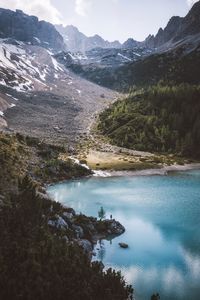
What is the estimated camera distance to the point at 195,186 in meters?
98.2

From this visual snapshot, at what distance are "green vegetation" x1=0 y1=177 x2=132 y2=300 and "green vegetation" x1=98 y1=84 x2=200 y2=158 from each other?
95.6 metres

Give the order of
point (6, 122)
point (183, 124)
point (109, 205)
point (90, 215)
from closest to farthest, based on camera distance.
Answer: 1. point (90, 215)
2. point (109, 205)
3. point (183, 124)
4. point (6, 122)

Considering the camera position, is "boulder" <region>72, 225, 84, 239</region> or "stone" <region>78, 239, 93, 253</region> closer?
"stone" <region>78, 239, 93, 253</region>

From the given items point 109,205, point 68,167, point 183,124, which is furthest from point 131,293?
point 183,124

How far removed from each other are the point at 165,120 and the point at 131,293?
121882 mm

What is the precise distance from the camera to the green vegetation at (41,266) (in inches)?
1447

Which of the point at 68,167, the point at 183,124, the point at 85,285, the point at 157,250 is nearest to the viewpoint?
the point at 85,285

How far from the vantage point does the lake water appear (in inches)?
1932

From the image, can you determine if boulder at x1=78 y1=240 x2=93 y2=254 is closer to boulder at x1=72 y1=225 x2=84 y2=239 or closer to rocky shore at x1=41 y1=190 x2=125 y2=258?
rocky shore at x1=41 y1=190 x2=125 y2=258

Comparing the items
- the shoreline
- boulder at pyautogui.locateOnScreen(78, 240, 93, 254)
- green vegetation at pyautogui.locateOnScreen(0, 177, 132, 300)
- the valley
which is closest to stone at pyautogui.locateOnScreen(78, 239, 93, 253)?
boulder at pyautogui.locateOnScreen(78, 240, 93, 254)

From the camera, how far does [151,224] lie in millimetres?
69750

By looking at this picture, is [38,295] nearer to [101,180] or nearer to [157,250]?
[157,250]

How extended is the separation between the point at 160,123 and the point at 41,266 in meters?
125

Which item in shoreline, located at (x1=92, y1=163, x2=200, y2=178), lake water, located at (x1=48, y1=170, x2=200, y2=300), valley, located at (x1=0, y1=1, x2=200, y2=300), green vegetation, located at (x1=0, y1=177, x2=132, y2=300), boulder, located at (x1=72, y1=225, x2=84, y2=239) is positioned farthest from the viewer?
shoreline, located at (x1=92, y1=163, x2=200, y2=178)
